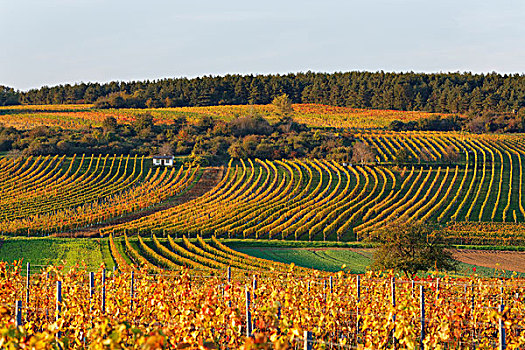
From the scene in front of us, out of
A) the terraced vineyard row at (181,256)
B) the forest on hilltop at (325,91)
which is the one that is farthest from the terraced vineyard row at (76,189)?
the forest on hilltop at (325,91)

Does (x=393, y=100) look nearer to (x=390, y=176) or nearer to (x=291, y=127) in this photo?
(x=291, y=127)

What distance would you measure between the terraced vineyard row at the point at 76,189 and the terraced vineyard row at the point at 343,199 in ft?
11.8

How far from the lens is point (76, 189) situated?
183ft

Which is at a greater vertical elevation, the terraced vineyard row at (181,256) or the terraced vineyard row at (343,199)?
the terraced vineyard row at (343,199)

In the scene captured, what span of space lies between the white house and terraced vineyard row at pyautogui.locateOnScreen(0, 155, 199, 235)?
1181 millimetres

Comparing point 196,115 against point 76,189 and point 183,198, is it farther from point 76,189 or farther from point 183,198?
point 183,198

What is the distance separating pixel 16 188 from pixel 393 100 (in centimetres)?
7865

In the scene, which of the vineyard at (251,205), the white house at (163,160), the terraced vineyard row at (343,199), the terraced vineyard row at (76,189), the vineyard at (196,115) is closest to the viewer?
the vineyard at (251,205)

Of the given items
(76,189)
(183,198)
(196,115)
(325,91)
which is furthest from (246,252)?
(325,91)

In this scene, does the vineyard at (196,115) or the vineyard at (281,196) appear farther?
the vineyard at (196,115)

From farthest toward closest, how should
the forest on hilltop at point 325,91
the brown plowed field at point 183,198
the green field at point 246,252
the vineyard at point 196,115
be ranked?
the forest on hilltop at point 325,91
the vineyard at point 196,115
the brown plowed field at point 183,198
the green field at point 246,252

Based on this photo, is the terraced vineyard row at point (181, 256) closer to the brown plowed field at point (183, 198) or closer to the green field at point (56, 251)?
the green field at point (56, 251)

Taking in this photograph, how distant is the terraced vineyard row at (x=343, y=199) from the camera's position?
43.6 m

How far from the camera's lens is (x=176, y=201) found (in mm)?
52719
